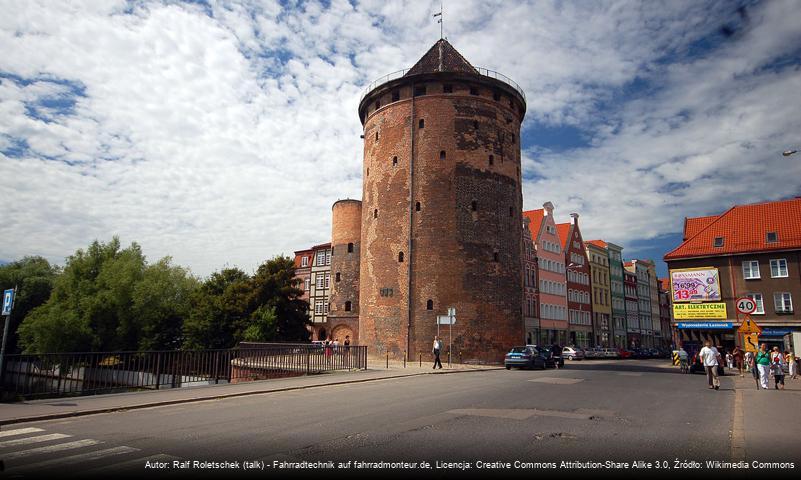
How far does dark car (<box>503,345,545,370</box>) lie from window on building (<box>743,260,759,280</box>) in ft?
73.8

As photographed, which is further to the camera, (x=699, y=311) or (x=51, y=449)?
(x=699, y=311)

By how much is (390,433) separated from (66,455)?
13.9 ft

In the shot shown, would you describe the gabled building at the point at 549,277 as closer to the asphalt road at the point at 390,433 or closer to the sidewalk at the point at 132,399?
the sidewalk at the point at 132,399

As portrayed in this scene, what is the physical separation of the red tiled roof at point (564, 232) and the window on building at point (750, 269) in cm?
1988

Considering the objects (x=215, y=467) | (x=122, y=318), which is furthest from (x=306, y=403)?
(x=122, y=318)

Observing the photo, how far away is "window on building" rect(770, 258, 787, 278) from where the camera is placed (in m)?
37.0

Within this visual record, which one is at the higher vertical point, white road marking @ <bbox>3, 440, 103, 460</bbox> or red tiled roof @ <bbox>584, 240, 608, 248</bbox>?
red tiled roof @ <bbox>584, 240, 608, 248</bbox>

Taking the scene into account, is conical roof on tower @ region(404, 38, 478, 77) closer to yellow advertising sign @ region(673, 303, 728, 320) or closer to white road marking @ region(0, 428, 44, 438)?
yellow advertising sign @ region(673, 303, 728, 320)

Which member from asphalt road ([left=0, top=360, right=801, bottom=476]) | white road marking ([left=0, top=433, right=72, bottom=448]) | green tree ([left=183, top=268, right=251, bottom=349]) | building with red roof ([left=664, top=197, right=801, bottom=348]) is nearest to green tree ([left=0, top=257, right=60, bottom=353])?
green tree ([left=183, top=268, right=251, bottom=349])

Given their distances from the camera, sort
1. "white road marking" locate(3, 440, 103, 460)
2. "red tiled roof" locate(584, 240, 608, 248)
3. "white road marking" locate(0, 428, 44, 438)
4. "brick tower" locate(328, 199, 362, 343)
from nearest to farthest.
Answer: "white road marking" locate(3, 440, 103, 460) < "white road marking" locate(0, 428, 44, 438) < "brick tower" locate(328, 199, 362, 343) < "red tiled roof" locate(584, 240, 608, 248)

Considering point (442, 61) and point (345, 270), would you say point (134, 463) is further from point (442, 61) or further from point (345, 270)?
point (345, 270)

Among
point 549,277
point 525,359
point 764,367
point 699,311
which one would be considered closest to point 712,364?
point 764,367

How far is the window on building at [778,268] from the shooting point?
37.0 metres

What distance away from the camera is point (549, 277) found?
53062 mm
